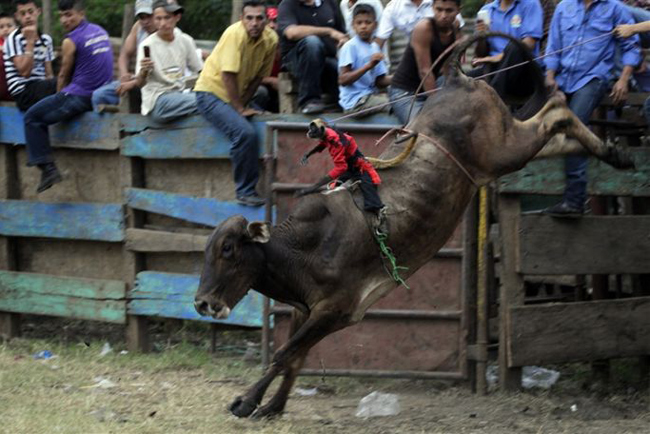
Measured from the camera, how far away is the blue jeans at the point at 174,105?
33.8 feet

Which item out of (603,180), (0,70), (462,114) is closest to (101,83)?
(0,70)

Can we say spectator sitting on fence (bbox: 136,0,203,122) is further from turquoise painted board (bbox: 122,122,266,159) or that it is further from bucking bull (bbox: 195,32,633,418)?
bucking bull (bbox: 195,32,633,418)

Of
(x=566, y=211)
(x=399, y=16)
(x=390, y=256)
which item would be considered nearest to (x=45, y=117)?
(x=399, y=16)

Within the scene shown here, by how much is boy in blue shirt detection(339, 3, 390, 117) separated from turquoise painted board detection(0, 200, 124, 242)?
2.52 m

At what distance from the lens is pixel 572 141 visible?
8812mm

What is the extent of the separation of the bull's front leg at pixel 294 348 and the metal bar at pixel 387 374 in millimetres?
1132

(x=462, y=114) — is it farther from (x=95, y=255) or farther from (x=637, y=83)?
(x=95, y=255)

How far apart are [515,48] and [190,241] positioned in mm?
3384

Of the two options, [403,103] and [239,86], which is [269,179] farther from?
[403,103]

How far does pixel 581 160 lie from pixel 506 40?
120 centimetres

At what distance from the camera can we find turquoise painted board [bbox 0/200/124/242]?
35.8ft

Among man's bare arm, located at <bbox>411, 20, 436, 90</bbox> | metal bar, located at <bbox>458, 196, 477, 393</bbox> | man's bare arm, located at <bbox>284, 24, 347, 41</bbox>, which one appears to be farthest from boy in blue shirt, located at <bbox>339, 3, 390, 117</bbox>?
metal bar, located at <bbox>458, 196, 477, 393</bbox>

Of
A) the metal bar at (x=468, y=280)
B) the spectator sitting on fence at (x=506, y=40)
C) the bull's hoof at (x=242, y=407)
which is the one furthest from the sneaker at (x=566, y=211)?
the bull's hoof at (x=242, y=407)

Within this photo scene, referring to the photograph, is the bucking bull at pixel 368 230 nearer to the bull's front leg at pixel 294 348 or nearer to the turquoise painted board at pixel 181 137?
the bull's front leg at pixel 294 348
